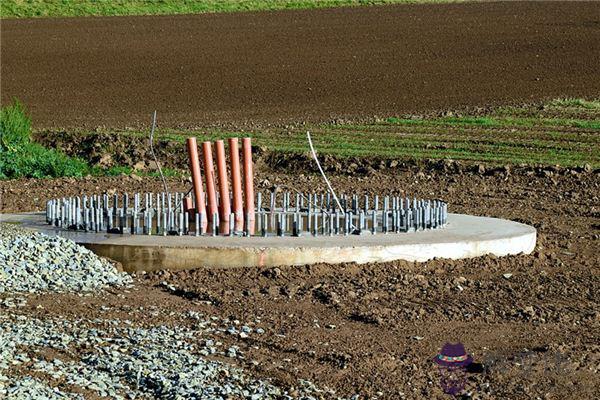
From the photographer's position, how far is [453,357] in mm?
8766

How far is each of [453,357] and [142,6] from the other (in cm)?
3674

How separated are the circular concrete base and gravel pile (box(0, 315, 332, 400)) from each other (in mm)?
1821

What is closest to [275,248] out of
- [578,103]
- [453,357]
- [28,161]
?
[453,357]

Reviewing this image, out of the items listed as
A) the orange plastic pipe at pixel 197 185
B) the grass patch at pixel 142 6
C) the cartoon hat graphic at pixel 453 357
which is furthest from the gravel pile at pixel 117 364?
the grass patch at pixel 142 6

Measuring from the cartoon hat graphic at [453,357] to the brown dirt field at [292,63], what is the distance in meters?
15.2

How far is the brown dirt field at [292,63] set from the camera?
26797mm

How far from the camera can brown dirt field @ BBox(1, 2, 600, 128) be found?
26.8m

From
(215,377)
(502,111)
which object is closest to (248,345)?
(215,377)

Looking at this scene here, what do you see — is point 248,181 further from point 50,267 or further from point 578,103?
point 578,103

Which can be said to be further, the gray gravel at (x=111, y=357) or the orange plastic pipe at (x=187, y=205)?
the orange plastic pipe at (x=187, y=205)

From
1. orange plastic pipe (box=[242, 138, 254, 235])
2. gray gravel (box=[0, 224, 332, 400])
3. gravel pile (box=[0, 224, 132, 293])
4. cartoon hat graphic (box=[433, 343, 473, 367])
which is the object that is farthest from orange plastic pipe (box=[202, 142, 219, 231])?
cartoon hat graphic (box=[433, 343, 473, 367])

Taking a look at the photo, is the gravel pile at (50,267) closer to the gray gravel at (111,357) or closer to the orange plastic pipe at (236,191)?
the gray gravel at (111,357)

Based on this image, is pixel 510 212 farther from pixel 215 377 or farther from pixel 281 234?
pixel 215 377

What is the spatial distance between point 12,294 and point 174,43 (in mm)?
25966
